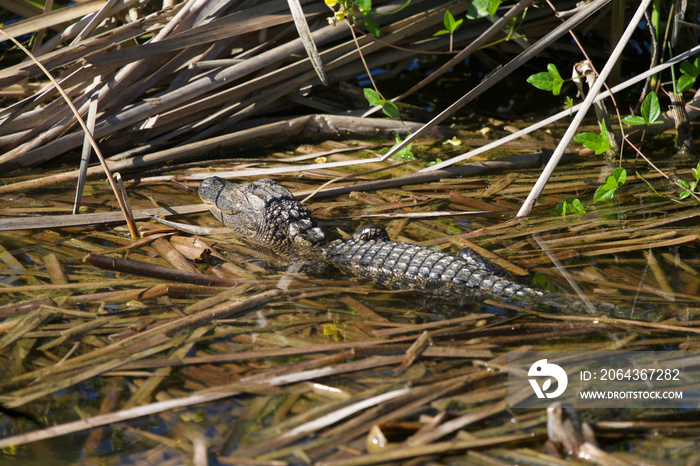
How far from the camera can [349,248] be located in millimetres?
3486

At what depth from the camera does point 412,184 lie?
4.29 m

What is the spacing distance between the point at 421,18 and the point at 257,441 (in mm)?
4175

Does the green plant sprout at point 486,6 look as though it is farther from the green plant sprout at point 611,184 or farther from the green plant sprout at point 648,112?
the green plant sprout at point 611,184

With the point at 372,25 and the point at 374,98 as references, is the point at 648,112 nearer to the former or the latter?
the point at 374,98

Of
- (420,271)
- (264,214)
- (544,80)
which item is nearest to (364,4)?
(544,80)

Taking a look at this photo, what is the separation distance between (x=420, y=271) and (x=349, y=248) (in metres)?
0.54

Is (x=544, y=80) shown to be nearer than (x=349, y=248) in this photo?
No

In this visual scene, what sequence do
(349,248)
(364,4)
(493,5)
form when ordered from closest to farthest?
(349,248)
(364,4)
(493,5)

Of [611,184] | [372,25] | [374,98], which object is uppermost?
[372,25]

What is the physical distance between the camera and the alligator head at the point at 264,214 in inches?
149

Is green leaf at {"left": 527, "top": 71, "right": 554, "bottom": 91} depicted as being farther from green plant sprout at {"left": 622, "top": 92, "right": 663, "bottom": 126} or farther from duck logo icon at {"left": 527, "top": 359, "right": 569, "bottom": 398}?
duck logo icon at {"left": 527, "top": 359, "right": 569, "bottom": 398}

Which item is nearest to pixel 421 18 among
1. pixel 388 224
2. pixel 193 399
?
pixel 388 224

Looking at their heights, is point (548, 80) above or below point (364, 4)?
below

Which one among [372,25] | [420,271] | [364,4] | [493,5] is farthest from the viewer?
[372,25]
